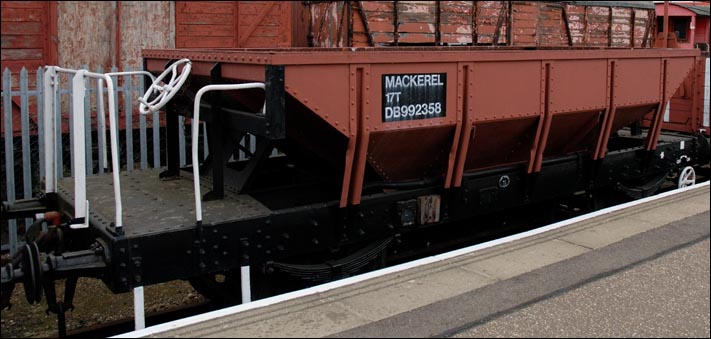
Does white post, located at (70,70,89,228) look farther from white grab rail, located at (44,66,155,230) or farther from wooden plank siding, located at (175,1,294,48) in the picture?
wooden plank siding, located at (175,1,294,48)

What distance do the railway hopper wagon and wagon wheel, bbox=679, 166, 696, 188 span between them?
2.37 meters

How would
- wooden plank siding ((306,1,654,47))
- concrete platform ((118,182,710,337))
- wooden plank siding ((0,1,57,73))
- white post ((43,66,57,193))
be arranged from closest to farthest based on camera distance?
concrete platform ((118,182,710,337))
white post ((43,66,57,193))
wooden plank siding ((0,1,57,73))
wooden plank siding ((306,1,654,47))

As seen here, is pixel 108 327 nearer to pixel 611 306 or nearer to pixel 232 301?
pixel 232 301

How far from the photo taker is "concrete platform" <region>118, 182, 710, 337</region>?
13.3ft

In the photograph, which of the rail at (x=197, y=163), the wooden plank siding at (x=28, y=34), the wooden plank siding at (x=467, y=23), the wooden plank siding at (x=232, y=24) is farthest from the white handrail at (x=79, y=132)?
the wooden plank siding at (x=467, y=23)

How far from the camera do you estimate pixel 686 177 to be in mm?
9578

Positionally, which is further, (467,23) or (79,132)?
(467,23)

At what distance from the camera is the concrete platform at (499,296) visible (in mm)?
4055

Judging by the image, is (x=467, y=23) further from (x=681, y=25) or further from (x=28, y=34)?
(x=681, y=25)

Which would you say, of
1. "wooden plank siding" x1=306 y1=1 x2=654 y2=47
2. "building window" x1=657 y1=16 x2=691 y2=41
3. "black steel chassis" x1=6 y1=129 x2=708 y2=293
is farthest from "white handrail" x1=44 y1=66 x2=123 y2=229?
"building window" x1=657 y1=16 x2=691 y2=41

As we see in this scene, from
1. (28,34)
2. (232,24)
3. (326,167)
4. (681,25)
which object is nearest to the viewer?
(326,167)

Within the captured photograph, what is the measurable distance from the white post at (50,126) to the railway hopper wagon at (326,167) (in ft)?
0.11

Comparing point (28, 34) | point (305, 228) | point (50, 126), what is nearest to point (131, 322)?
point (305, 228)

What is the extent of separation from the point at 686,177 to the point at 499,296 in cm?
Result: 623
